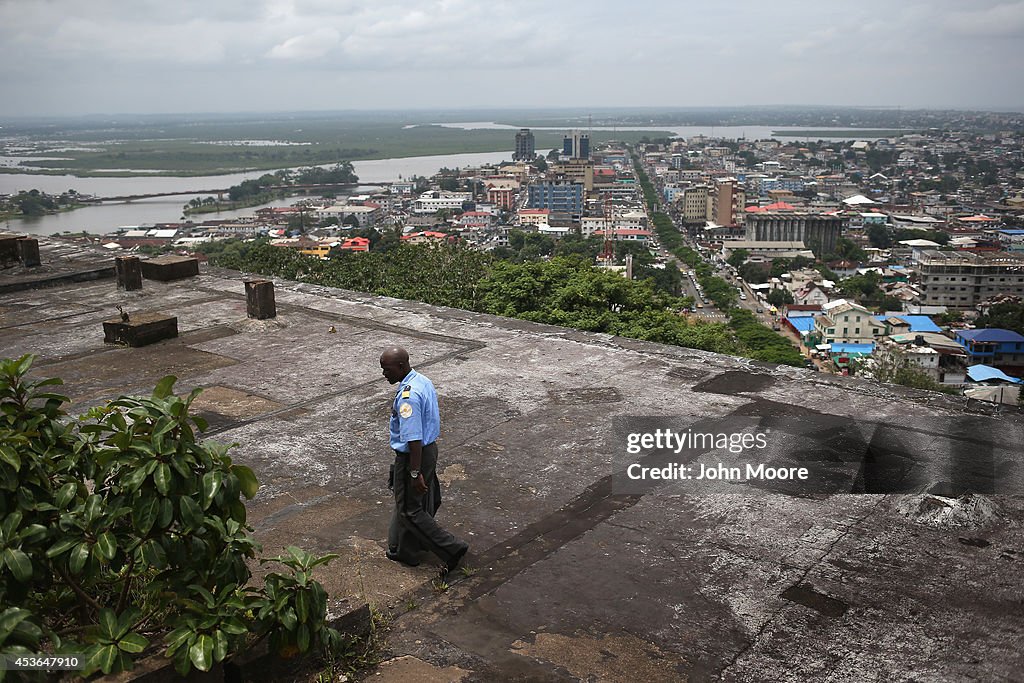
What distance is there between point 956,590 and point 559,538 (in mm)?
1340

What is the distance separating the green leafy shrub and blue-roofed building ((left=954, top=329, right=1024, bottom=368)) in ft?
99.9

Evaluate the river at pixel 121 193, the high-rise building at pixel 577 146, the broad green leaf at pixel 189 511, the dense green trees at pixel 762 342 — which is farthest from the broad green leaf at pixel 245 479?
the high-rise building at pixel 577 146

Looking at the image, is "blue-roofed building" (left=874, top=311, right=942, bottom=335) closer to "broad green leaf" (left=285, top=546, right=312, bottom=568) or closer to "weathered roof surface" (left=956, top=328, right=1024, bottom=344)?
"weathered roof surface" (left=956, top=328, right=1024, bottom=344)

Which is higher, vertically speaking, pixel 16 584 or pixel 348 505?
pixel 16 584

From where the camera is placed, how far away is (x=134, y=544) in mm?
1990

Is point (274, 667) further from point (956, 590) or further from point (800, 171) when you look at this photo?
point (800, 171)

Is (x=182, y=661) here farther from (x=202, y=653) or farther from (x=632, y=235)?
(x=632, y=235)

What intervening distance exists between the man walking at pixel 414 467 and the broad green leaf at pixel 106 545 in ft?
3.24

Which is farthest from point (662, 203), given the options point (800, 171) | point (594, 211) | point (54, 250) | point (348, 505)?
point (348, 505)

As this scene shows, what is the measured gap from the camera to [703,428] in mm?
4191

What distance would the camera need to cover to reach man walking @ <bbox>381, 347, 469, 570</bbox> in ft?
9.09

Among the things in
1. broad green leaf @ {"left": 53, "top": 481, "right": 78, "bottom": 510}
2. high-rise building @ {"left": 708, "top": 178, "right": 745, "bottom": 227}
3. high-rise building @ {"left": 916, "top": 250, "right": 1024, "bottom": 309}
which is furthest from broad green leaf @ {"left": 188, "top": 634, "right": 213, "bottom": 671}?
high-rise building @ {"left": 708, "top": 178, "right": 745, "bottom": 227}

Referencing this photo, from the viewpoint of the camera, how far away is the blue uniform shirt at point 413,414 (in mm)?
2760

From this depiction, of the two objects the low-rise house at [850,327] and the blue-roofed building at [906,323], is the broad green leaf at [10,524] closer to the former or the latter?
the low-rise house at [850,327]
